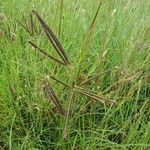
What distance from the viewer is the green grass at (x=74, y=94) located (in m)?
1.05

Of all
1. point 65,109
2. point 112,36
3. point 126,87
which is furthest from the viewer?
point 112,36

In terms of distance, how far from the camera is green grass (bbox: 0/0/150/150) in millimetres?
1051

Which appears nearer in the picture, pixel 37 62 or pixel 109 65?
pixel 37 62

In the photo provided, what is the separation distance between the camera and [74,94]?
3.45ft

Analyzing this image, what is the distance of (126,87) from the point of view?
1.20 meters

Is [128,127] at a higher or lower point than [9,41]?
lower

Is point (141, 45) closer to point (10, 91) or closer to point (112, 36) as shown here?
point (112, 36)

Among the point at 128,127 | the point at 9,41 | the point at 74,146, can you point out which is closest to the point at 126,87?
the point at 128,127

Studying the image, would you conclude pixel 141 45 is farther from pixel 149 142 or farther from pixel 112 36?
pixel 149 142

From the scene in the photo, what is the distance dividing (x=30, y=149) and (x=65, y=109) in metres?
0.13

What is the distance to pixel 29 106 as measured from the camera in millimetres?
1092

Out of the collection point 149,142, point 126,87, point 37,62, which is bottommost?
point 149,142

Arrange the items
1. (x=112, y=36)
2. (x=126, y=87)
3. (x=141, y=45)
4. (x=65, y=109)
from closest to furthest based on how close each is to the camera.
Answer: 1. (x=65, y=109)
2. (x=126, y=87)
3. (x=141, y=45)
4. (x=112, y=36)

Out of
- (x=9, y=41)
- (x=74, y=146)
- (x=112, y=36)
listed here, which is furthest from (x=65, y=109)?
(x=112, y=36)
